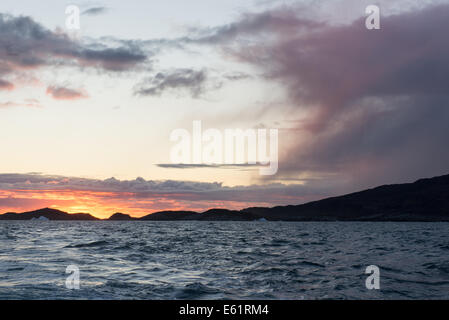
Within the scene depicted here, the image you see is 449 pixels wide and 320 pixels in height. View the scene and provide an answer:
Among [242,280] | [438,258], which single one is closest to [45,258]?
[242,280]

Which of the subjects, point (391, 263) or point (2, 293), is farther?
point (391, 263)

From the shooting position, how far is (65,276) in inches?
921

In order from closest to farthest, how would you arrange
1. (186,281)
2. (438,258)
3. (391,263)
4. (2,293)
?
(2,293) < (186,281) < (391,263) < (438,258)

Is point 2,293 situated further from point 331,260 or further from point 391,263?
point 391,263

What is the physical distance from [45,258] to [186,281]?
15720 millimetres

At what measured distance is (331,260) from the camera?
32594 mm

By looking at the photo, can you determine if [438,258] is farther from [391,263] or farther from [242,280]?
[242,280]
